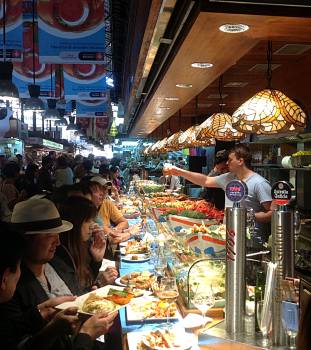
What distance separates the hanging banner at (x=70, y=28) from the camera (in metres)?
7.00

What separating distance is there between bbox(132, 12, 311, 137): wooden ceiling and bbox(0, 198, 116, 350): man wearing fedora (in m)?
1.68

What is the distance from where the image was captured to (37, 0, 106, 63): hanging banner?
6996 mm

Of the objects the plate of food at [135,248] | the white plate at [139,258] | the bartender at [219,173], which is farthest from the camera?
the bartender at [219,173]

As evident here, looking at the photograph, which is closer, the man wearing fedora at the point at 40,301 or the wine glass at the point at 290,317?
the wine glass at the point at 290,317

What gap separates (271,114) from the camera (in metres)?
Answer: 3.62

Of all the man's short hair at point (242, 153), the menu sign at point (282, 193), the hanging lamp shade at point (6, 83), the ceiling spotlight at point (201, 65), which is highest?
the hanging lamp shade at point (6, 83)

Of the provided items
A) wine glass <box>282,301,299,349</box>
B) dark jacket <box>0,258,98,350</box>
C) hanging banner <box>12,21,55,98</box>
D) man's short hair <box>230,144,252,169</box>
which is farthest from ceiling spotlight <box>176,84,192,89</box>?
hanging banner <box>12,21,55,98</box>

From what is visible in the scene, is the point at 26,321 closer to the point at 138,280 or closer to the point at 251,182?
the point at 138,280

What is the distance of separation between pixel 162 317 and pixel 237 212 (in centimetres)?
109

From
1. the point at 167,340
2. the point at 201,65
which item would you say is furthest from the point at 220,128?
the point at 167,340

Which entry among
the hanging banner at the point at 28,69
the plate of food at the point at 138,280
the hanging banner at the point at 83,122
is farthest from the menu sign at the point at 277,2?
the hanging banner at the point at 83,122

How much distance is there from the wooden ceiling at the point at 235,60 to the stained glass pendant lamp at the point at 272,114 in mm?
451

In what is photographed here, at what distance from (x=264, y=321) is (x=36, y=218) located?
5.39ft

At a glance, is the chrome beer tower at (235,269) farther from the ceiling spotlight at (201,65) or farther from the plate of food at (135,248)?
the plate of food at (135,248)
